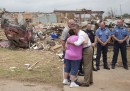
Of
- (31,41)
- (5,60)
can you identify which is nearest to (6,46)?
(31,41)

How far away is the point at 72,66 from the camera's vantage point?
32.8 feet

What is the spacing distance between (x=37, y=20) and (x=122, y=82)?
33.2 metres

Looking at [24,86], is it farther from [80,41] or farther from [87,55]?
[80,41]

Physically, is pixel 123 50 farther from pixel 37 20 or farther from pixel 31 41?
pixel 37 20

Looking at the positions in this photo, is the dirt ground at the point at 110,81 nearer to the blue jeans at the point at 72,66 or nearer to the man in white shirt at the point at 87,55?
the man in white shirt at the point at 87,55

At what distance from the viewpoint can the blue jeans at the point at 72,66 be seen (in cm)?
995

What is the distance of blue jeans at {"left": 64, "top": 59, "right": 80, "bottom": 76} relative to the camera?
9.95m

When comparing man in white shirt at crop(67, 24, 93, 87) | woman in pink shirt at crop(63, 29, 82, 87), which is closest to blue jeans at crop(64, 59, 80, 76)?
woman in pink shirt at crop(63, 29, 82, 87)

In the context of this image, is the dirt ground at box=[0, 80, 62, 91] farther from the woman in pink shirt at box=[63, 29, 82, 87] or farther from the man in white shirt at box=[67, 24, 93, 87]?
the man in white shirt at box=[67, 24, 93, 87]

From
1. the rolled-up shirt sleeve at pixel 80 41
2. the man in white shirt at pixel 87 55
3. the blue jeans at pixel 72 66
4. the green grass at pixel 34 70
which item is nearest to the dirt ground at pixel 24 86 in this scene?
the green grass at pixel 34 70

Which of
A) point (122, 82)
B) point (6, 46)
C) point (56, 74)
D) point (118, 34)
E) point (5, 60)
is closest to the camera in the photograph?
point (122, 82)

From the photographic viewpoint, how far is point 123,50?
42.6 ft

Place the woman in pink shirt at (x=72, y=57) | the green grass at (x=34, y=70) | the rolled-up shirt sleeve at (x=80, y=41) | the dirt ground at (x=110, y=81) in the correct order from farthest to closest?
the green grass at (x=34, y=70) → the dirt ground at (x=110, y=81) → the woman in pink shirt at (x=72, y=57) → the rolled-up shirt sleeve at (x=80, y=41)

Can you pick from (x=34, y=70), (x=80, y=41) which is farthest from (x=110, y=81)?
(x=34, y=70)
